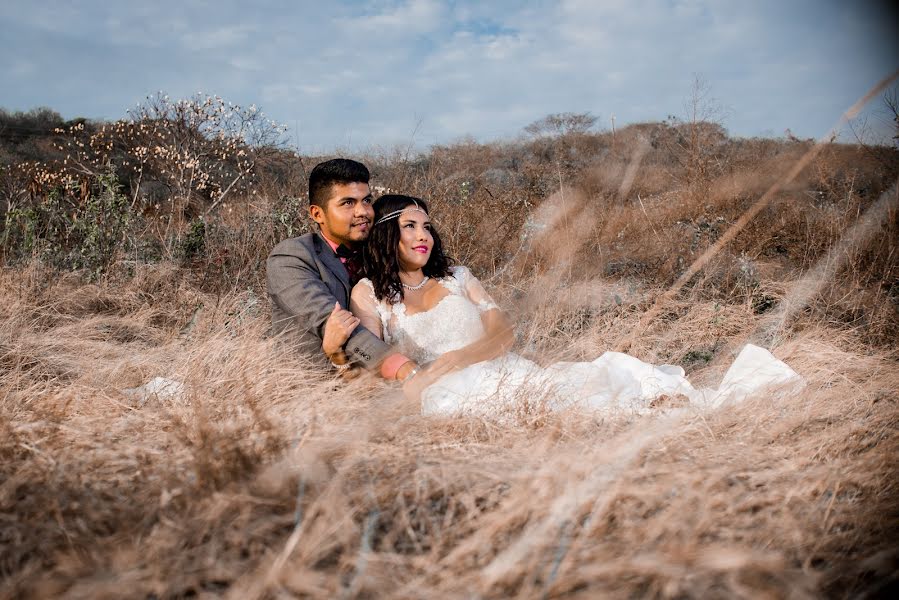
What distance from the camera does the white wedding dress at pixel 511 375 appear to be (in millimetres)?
2486

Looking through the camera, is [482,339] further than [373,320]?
Yes

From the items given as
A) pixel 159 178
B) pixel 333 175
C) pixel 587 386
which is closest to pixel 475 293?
pixel 587 386

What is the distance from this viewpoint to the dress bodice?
311cm

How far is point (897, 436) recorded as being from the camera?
2.06 meters

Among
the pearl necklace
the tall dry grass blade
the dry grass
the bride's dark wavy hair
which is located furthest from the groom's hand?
the tall dry grass blade

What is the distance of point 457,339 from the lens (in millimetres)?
3137

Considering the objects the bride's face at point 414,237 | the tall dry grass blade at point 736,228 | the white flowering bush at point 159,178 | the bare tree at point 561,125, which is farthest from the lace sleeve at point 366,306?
the bare tree at point 561,125

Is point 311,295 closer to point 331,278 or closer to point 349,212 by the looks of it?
point 331,278

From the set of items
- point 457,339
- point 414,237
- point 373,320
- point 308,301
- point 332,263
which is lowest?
point 457,339

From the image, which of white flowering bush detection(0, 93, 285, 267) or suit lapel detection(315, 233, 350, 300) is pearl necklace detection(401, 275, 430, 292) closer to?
suit lapel detection(315, 233, 350, 300)

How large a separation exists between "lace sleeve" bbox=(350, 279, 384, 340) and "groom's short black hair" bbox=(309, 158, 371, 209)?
1.80 ft

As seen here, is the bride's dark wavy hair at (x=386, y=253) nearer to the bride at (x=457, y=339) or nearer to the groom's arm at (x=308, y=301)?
the bride at (x=457, y=339)

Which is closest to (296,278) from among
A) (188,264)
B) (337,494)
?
(337,494)

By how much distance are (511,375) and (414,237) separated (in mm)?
980
